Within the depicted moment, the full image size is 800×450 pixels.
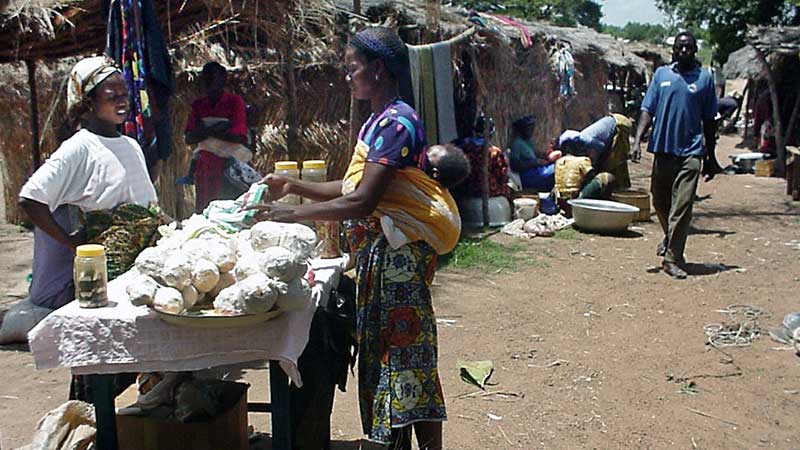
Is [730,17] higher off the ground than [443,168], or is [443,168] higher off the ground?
[730,17]

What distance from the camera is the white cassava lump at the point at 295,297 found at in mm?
2213

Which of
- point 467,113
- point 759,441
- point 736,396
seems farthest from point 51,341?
point 467,113

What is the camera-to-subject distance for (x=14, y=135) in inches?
339

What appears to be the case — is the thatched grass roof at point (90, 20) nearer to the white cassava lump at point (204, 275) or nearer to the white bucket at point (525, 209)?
the white cassava lump at point (204, 275)

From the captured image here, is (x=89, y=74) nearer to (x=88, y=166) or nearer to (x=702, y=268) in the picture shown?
(x=88, y=166)

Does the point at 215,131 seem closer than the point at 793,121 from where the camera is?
Yes

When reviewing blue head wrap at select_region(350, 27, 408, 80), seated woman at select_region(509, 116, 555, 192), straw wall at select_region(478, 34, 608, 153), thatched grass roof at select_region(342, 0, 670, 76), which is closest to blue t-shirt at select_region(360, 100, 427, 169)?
blue head wrap at select_region(350, 27, 408, 80)

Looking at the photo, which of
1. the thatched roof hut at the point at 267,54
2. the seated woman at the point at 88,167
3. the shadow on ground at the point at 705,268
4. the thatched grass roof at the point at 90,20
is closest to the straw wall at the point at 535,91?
the thatched roof hut at the point at 267,54

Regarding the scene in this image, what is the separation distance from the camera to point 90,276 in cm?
232

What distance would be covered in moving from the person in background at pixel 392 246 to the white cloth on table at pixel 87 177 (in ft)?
2.43

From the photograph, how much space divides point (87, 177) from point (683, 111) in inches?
196

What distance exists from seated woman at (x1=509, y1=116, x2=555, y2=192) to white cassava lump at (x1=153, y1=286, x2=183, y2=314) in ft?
27.6

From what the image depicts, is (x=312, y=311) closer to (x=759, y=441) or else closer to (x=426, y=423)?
(x=426, y=423)

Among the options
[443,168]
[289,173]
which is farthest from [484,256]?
[443,168]
